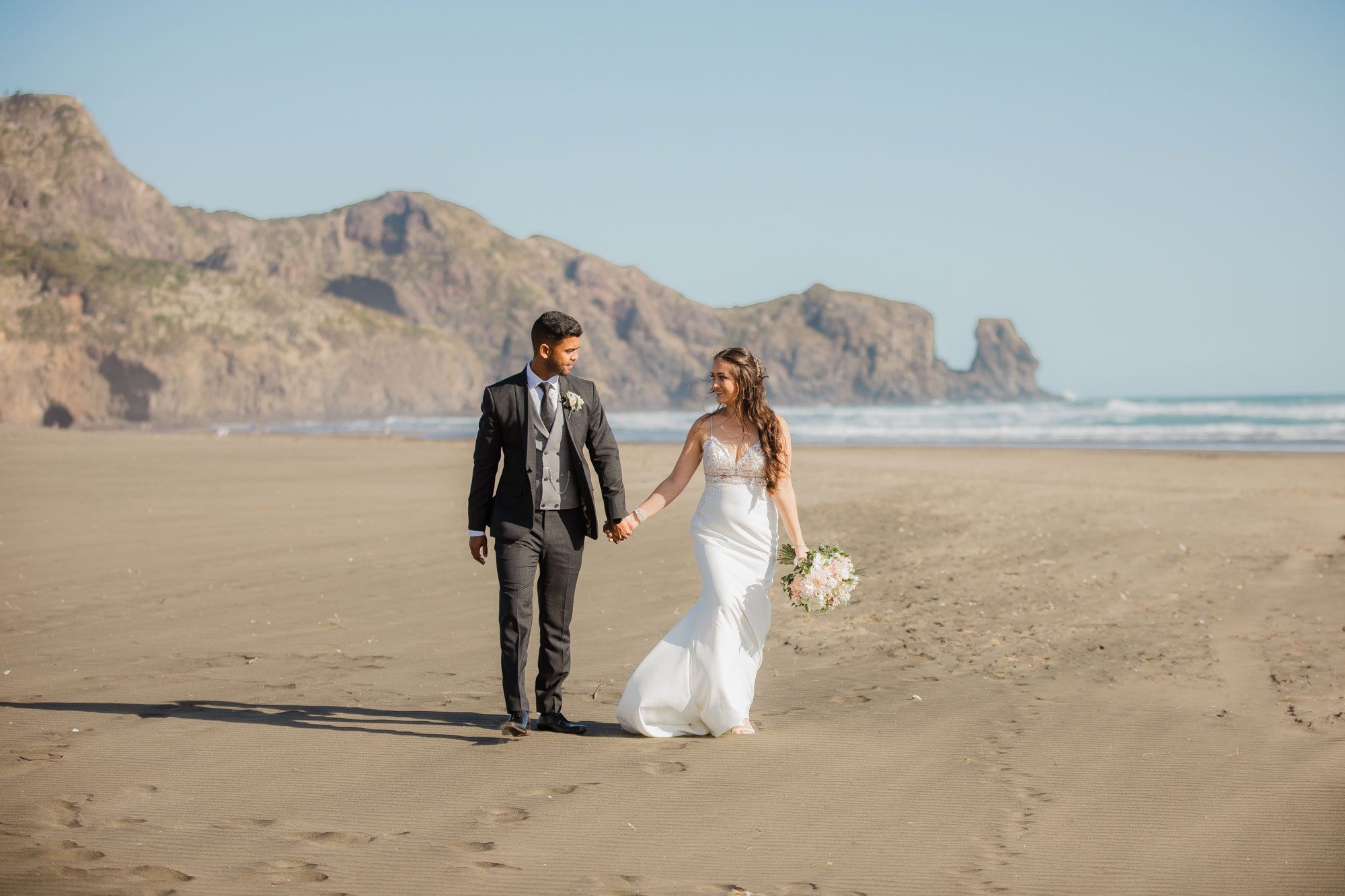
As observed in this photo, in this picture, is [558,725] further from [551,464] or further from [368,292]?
[368,292]

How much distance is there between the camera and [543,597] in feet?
16.3

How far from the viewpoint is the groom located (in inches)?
188

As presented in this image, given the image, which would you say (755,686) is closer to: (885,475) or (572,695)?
(572,695)

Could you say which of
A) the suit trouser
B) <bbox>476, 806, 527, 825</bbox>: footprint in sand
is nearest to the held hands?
the suit trouser

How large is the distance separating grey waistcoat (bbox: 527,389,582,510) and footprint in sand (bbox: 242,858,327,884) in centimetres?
192

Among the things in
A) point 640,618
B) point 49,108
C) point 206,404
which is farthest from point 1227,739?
point 49,108

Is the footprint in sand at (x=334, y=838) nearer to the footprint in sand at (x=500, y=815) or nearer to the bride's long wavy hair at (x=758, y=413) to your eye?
the footprint in sand at (x=500, y=815)

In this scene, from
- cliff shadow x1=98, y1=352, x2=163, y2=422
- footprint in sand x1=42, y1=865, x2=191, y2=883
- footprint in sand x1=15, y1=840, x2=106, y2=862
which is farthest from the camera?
cliff shadow x1=98, y1=352, x2=163, y2=422

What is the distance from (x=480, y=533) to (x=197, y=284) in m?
95.3

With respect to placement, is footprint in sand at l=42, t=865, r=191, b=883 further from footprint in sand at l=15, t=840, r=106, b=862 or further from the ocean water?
the ocean water

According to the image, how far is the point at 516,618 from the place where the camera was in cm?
475

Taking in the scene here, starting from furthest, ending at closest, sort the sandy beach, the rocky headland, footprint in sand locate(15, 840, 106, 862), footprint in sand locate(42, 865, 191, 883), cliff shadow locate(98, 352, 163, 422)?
cliff shadow locate(98, 352, 163, 422), the rocky headland, the sandy beach, footprint in sand locate(15, 840, 106, 862), footprint in sand locate(42, 865, 191, 883)

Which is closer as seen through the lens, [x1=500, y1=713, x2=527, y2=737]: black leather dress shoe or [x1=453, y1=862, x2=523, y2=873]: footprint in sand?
[x1=453, y1=862, x2=523, y2=873]: footprint in sand

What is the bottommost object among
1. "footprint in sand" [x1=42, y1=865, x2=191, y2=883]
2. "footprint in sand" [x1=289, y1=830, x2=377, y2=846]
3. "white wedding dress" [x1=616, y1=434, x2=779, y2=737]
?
"footprint in sand" [x1=289, y1=830, x2=377, y2=846]
